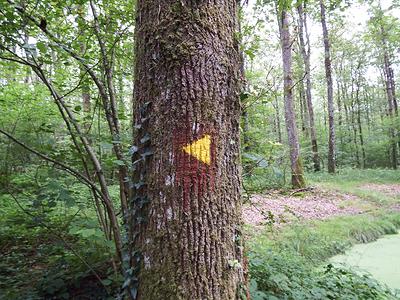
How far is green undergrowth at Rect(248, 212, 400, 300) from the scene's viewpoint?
264 centimetres

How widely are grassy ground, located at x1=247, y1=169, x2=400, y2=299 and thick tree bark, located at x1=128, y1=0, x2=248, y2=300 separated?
1138mm

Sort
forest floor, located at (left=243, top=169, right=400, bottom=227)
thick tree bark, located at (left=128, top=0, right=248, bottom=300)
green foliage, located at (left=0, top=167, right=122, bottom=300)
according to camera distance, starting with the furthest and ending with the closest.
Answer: forest floor, located at (left=243, top=169, right=400, bottom=227)
green foliage, located at (left=0, top=167, right=122, bottom=300)
thick tree bark, located at (left=128, top=0, right=248, bottom=300)

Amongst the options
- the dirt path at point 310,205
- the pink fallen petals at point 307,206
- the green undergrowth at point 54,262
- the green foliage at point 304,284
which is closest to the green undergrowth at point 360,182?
the dirt path at point 310,205

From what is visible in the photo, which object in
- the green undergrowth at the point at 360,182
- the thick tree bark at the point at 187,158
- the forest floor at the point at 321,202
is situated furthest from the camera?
the green undergrowth at the point at 360,182

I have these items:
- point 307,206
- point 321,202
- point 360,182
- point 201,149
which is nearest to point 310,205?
point 307,206

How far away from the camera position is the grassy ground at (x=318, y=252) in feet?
8.74

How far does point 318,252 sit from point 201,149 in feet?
14.5

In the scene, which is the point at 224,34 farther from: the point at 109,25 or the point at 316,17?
the point at 316,17

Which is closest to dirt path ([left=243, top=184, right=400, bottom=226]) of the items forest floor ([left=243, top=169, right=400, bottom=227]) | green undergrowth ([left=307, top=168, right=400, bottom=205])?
forest floor ([left=243, top=169, right=400, bottom=227])

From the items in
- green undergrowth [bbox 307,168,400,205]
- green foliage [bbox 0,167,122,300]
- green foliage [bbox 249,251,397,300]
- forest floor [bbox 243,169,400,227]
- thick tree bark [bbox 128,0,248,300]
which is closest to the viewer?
thick tree bark [bbox 128,0,248,300]

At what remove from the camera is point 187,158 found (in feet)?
4.03

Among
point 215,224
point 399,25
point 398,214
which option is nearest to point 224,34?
point 215,224

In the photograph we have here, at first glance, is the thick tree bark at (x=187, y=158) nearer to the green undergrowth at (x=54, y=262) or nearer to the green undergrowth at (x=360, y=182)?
the green undergrowth at (x=54, y=262)

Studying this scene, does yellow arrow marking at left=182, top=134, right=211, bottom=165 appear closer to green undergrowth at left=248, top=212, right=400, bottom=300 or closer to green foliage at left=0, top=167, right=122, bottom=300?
green foliage at left=0, top=167, right=122, bottom=300
